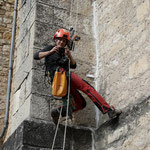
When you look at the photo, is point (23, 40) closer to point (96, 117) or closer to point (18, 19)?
point (18, 19)

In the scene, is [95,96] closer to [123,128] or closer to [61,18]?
[123,128]

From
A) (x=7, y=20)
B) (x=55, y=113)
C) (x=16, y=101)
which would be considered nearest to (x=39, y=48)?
(x=16, y=101)

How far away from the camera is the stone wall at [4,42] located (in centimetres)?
625

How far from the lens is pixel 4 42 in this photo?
682cm

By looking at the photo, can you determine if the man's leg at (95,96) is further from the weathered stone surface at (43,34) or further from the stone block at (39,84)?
the weathered stone surface at (43,34)

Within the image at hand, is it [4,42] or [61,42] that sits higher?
[4,42]

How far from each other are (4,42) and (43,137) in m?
3.08

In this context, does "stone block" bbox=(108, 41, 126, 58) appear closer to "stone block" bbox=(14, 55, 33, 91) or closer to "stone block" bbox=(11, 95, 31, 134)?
"stone block" bbox=(14, 55, 33, 91)

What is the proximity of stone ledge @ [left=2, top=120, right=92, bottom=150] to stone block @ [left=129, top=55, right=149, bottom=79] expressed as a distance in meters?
0.98

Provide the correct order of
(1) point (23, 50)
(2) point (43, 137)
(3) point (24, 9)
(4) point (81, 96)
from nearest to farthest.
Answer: (2) point (43, 137) < (4) point (81, 96) < (1) point (23, 50) < (3) point (24, 9)

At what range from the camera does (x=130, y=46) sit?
170 inches

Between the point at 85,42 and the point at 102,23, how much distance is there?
14.7 inches

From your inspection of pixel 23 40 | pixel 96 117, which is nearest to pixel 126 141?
pixel 96 117

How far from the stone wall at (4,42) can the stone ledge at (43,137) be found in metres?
1.80
